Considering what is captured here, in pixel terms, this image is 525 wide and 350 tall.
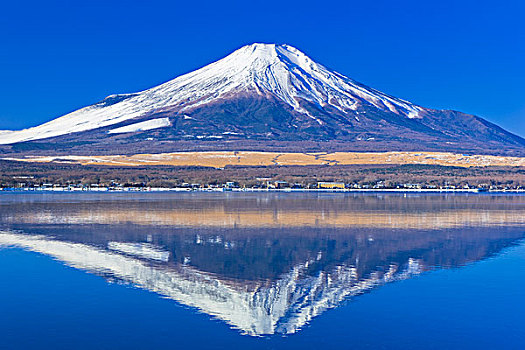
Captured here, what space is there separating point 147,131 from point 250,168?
42.5 meters

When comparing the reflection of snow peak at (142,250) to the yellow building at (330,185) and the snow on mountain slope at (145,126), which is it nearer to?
the yellow building at (330,185)

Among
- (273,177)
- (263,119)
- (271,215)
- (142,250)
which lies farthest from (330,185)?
(263,119)

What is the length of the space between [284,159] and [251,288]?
74.7 meters

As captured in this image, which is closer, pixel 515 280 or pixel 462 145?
pixel 515 280

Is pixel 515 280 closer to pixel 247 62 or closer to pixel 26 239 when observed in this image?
pixel 26 239

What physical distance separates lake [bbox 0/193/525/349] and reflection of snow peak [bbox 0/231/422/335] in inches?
1.6

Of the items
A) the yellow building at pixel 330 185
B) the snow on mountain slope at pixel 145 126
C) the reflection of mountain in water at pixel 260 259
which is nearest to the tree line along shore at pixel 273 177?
the yellow building at pixel 330 185

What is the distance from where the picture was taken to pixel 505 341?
11.2 metres

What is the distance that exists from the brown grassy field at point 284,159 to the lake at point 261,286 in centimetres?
5876

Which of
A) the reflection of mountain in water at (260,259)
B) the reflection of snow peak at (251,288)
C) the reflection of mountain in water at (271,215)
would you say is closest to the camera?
the reflection of snow peak at (251,288)

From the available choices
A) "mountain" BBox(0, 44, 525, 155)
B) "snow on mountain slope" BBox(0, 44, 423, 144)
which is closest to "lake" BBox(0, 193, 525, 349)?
"mountain" BBox(0, 44, 525, 155)

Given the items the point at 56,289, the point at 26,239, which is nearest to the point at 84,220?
the point at 26,239

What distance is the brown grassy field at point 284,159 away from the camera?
86.1m

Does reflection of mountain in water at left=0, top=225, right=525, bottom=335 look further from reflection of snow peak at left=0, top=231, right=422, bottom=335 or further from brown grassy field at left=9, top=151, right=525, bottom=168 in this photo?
brown grassy field at left=9, top=151, right=525, bottom=168
